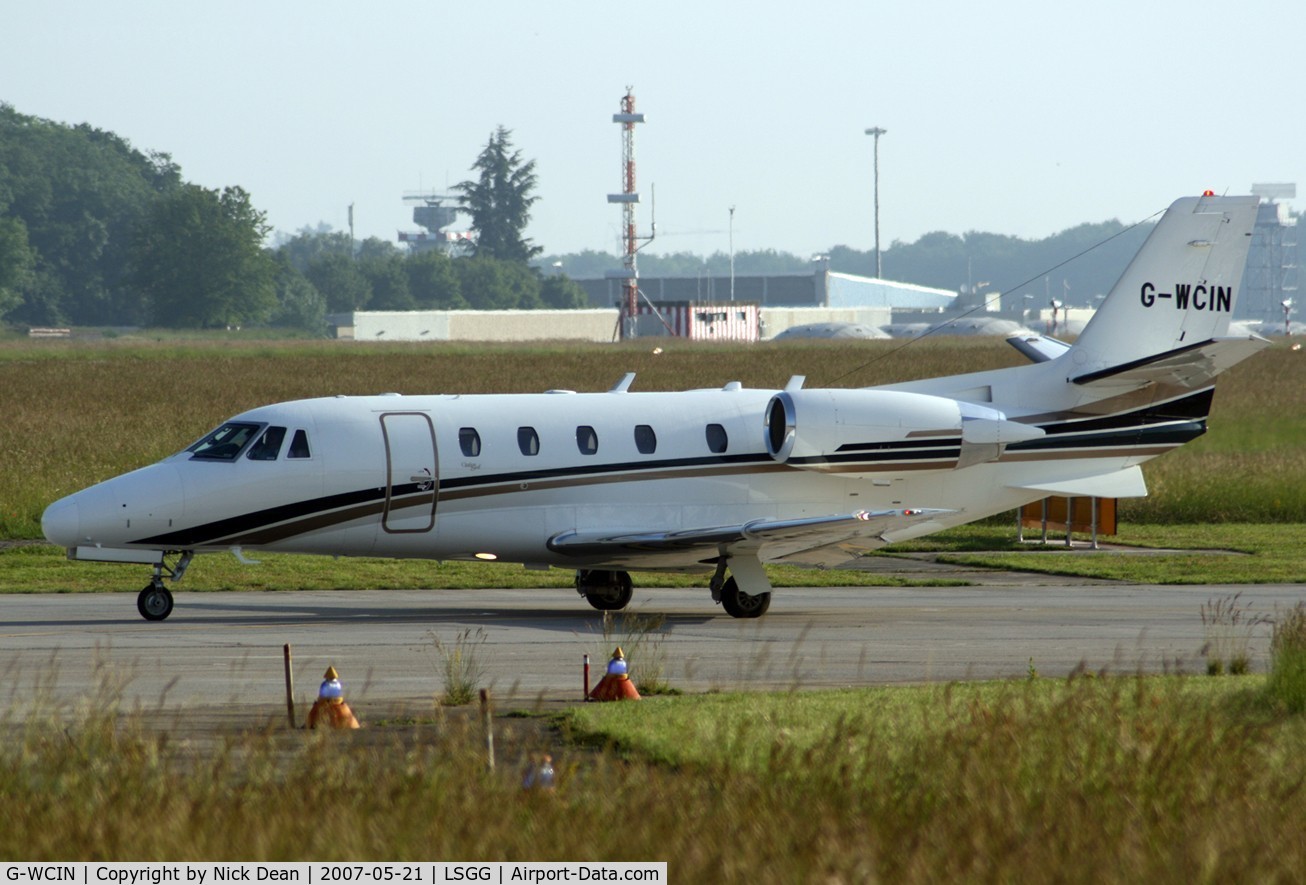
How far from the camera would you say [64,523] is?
63.8 ft

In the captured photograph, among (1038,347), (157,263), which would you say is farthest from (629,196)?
(1038,347)

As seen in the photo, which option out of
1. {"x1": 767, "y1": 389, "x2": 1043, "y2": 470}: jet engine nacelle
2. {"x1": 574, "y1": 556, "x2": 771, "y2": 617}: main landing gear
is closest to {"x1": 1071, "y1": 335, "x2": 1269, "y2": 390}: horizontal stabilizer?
{"x1": 767, "y1": 389, "x2": 1043, "y2": 470}: jet engine nacelle

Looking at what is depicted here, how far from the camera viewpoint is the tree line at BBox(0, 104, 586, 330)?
145 m

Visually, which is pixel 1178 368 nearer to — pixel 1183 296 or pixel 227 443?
pixel 1183 296

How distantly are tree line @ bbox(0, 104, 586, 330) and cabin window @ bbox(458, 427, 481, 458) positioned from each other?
12839 centimetres

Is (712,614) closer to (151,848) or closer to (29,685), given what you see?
(29,685)

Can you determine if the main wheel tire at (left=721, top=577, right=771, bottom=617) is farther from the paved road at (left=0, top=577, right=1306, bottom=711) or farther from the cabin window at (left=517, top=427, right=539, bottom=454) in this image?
the cabin window at (left=517, top=427, right=539, bottom=454)

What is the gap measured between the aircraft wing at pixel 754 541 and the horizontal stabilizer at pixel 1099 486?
7.01 ft

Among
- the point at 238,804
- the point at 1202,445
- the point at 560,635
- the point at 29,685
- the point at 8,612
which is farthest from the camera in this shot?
the point at 1202,445

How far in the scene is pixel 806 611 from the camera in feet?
73.4

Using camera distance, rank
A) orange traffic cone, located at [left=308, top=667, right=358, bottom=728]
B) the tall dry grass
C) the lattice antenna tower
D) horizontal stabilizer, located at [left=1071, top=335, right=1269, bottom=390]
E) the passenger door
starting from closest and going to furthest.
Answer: the tall dry grass
orange traffic cone, located at [left=308, top=667, right=358, bottom=728]
the passenger door
horizontal stabilizer, located at [left=1071, top=335, right=1269, bottom=390]
the lattice antenna tower

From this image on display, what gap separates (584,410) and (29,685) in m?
8.37

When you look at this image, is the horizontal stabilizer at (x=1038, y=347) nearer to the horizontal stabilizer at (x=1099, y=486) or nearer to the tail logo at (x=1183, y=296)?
the tail logo at (x=1183, y=296)

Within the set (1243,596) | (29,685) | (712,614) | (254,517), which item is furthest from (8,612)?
(1243,596)
